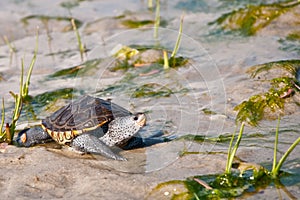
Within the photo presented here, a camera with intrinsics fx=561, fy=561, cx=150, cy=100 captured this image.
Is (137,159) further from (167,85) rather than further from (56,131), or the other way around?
(167,85)

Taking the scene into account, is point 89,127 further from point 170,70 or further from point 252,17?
point 252,17

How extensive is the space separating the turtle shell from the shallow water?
451mm

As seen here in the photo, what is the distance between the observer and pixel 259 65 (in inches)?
251

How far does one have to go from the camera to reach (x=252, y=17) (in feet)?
26.5

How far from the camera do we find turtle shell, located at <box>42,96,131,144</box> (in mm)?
4859

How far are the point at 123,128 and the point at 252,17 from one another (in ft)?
12.9

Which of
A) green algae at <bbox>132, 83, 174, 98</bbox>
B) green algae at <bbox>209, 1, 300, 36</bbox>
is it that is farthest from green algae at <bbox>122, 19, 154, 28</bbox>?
green algae at <bbox>132, 83, 174, 98</bbox>

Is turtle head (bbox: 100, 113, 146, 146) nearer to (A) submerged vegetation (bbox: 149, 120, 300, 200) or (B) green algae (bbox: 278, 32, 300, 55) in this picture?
(A) submerged vegetation (bbox: 149, 120, 300, 200)

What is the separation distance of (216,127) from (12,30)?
5.16 m

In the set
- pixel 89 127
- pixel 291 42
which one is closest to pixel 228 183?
pixel 89 127

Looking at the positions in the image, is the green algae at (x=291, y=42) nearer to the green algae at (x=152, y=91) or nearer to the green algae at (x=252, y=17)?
the green algae at (x=252, y=17)

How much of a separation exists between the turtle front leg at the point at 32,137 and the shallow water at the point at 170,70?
1.95 feet

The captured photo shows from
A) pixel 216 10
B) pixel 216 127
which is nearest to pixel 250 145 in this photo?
pixel 216 127

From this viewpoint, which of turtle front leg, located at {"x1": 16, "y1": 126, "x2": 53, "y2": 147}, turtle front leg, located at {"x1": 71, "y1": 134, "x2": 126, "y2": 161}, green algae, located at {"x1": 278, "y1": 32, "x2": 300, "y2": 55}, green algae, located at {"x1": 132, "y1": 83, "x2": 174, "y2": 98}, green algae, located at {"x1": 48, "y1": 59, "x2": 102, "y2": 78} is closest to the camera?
turtle front leg, located at {"x1": 71, "y1": 134, "x2": 126, "y2": 161}
